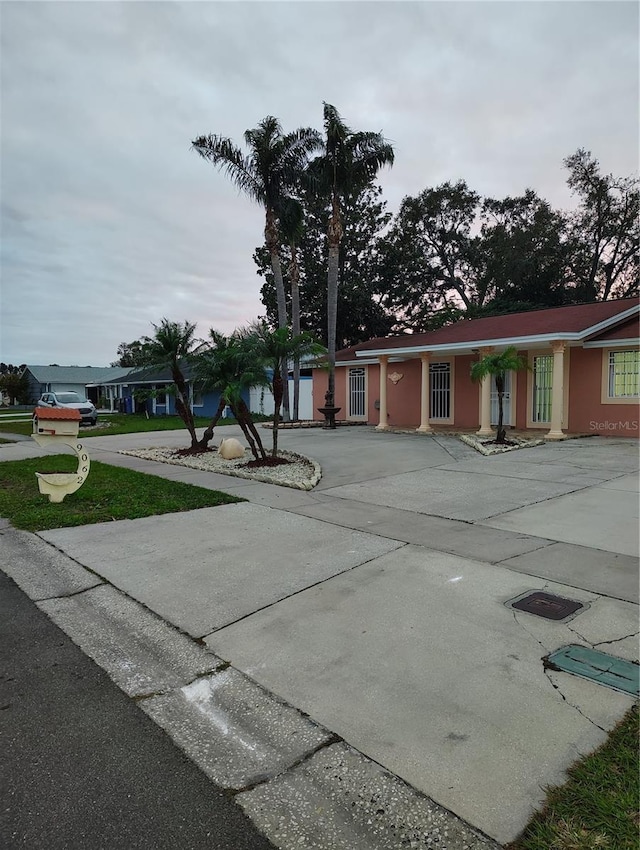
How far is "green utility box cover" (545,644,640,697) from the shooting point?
287 cm

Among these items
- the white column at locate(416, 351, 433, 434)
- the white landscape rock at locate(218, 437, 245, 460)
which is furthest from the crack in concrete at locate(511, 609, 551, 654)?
the white column at locate(416, 351, 433, 434)

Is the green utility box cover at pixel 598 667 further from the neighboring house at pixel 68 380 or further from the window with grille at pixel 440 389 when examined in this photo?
the neighboring house at pixel 68 380

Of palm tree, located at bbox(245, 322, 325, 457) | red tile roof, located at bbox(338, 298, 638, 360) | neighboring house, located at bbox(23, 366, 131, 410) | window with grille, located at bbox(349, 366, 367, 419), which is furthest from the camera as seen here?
neighboring house, located at bbox(23, 366, 131, 410)

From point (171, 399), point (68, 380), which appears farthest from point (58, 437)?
point (68, 380)

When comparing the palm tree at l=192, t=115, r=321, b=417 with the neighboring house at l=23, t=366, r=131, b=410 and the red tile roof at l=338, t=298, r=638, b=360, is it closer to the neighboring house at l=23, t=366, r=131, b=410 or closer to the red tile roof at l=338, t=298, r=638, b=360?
the red tile roof at l=338, t=298, r=638, b=360

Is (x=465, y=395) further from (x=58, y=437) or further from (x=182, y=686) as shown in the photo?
(x=182, y=686)

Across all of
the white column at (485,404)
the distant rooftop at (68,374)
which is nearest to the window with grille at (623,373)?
the white column at (485,404)

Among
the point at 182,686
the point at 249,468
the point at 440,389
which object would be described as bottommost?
the point at 182,686

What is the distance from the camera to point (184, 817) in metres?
2.04

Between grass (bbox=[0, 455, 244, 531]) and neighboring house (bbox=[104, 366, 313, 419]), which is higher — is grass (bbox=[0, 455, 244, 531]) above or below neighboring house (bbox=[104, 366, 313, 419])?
below

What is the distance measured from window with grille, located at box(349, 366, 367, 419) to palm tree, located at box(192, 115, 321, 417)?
12.6ft

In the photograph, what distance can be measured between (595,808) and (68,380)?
5567 centimetres

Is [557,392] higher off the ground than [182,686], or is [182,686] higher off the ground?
[557,392]

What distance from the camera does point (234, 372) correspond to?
1109cm
